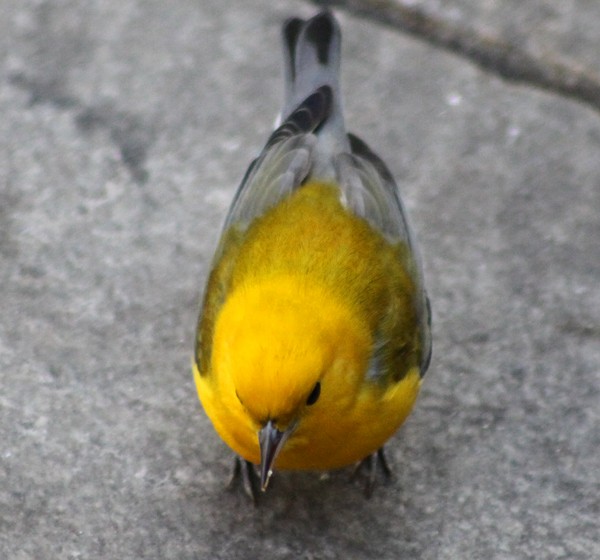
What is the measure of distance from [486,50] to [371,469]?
8.15 ft

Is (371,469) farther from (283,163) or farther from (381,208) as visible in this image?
(283,163)

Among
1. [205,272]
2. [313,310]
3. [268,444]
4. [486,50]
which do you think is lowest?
[205,272]

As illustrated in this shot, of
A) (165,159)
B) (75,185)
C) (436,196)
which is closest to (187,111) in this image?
(165,159)

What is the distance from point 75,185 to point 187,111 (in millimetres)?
694

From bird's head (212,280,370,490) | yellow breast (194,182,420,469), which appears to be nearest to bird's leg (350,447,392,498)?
yellow breast (194,182,420,469)

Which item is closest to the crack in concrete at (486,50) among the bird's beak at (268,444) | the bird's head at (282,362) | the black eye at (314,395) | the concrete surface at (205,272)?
the concrete surface at (205,272)

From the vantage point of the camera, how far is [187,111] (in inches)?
208

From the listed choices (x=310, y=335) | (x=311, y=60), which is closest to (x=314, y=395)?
(x=310, y=335)

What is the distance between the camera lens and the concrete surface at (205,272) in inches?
150

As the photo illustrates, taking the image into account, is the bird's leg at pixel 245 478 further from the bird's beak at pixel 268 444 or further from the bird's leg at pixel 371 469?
the bird's beak at pixel 268 444

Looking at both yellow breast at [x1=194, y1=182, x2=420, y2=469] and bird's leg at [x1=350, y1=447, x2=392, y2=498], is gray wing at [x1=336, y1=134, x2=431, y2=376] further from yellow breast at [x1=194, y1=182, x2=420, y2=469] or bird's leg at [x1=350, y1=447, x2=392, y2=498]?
bird's leg at [x1=350, y1=447, x2=392, y2=498]

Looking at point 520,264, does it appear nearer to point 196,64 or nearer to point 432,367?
point 432,367

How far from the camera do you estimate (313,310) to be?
3377 millimetres

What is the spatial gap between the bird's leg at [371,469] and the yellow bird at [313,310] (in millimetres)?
27
